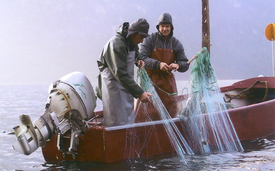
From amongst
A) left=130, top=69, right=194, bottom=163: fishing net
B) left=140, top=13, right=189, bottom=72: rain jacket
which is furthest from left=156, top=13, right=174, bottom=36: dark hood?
left=130, top=69, right=194, bottom=163: fishing net

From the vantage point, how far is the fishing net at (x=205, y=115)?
5.22m

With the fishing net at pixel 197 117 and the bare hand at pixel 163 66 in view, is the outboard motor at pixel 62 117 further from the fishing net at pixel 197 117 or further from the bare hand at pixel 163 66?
the bare hand at pixel 163 66

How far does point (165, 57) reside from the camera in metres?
5.64

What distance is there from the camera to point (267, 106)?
6.69 m

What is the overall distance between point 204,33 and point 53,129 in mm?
4297

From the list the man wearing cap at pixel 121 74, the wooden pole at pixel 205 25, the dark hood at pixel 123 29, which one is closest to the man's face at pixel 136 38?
the man wearing cap at pixel 121 74

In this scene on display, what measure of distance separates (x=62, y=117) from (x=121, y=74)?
1.02 metres

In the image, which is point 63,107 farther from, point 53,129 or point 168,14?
point 168,14

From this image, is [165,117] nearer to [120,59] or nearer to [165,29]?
[120,59]

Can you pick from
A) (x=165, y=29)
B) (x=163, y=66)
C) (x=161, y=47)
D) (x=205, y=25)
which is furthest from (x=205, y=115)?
(x=205, y=25)

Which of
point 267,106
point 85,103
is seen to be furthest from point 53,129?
point 267,106

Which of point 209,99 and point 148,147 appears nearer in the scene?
point 148,147

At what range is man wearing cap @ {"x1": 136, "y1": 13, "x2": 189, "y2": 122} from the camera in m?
5.55

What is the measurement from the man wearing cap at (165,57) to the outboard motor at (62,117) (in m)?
1.54
